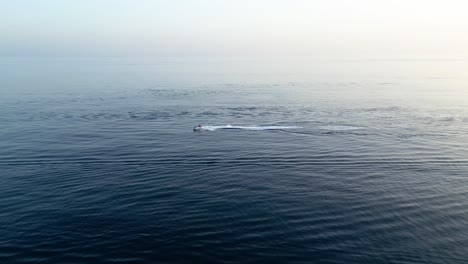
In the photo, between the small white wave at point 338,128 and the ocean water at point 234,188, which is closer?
the ocean water at point 234,188

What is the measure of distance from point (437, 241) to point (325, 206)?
11.1m

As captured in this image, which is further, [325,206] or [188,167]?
[188,167]

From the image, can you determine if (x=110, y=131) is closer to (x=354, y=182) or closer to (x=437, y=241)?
A: (x=354, y=182)

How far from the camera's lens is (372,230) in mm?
38594

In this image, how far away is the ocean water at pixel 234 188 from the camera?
3578 centimetres

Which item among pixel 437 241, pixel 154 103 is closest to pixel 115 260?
pixel 437 241

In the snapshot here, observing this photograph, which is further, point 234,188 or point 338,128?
point 338,128

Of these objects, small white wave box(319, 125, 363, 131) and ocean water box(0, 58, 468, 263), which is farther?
small white wave box(319, 125, 363, 131)

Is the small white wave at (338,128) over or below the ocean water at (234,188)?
over

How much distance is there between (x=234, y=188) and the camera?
4931 centimetres

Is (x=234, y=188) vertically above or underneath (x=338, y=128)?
underneath

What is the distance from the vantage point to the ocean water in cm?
3578

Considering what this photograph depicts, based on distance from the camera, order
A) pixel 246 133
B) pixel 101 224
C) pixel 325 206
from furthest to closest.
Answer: pixel 246 133 → pixel 325 206 → pixel 101 224

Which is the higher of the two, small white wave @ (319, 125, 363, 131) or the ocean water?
small white wave @ (319, 125, 363, 131)
